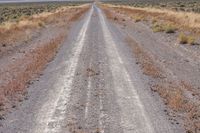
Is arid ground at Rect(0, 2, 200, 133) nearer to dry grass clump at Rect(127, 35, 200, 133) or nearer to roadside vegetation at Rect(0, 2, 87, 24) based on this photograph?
dry grass clump at Rect(127, 35, 200, 133)

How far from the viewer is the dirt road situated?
9398 millimetres

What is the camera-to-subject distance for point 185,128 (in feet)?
30.7

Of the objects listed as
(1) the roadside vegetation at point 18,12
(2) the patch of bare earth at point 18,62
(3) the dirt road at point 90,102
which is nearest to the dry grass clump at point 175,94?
(3) the dirt road at point 90,102

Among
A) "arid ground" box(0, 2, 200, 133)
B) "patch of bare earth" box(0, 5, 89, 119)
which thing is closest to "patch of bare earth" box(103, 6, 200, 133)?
"arid ground" box(0, 2, 200, 133)

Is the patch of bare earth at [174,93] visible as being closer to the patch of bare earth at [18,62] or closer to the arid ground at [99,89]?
the arid ground at [99,89]

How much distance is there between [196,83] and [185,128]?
5.26 meters

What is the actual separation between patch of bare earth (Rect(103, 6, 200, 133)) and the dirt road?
0.26 m

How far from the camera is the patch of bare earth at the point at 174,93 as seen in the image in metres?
9.95

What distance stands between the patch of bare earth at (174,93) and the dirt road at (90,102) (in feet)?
0.84

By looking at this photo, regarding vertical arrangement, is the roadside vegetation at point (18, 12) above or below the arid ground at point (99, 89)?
below

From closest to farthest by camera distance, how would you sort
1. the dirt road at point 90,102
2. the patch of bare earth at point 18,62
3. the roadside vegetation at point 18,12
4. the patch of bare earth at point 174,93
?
1. the dirt road at point 90,102
2. the patch of bare earth at point 174,93
3. the patch of bare earth at point 18,62
4. the roadside vegetation at point 18,12

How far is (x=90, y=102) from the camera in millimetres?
11258

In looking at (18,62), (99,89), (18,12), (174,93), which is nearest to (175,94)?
(174,93)

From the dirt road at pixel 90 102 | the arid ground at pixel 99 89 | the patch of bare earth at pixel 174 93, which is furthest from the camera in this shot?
the patch of bare earth at pixel 174 93
